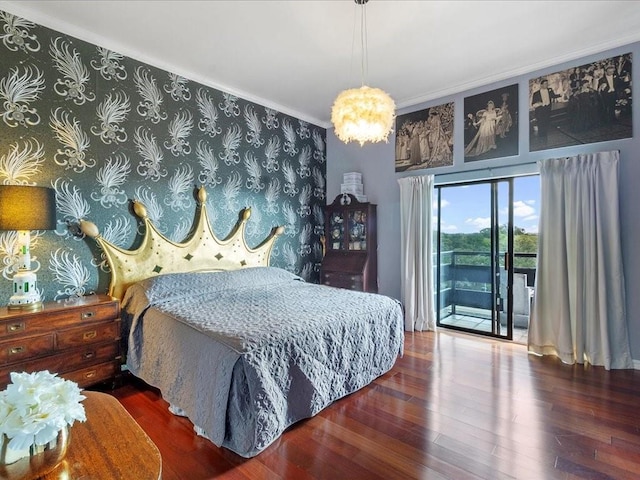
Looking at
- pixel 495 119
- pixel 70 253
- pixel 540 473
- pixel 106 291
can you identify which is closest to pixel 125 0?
pixel 70 253

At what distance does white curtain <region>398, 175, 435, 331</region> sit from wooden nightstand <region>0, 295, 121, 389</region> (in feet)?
10.5

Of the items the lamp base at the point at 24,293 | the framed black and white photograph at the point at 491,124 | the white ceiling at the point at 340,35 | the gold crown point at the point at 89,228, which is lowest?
the lamp base at the point at 24,293

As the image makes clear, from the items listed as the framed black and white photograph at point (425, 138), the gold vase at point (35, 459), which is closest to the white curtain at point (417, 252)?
the framed black and white photograph at point (425, 138)

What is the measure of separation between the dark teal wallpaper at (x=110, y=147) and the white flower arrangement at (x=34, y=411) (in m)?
Answer: 2.10

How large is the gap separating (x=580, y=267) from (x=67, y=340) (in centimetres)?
436

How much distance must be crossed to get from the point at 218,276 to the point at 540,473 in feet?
9.27

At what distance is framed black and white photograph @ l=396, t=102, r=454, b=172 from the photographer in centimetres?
395

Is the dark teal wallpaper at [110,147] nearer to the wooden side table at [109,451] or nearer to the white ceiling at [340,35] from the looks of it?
the white ceiling at [340,35]

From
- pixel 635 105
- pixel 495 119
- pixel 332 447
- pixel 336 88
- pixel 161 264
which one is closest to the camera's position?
pixel 332 447

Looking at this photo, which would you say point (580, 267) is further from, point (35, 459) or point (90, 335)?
point (90, 335)

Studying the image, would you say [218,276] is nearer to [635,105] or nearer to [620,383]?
[620,383]

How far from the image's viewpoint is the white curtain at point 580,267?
2.87 meters

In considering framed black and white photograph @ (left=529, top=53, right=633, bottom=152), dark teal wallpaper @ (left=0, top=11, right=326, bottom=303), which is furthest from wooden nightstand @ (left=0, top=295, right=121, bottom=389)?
framed black and white photograph @ (left=529, top=53, right=633, bottom=152)

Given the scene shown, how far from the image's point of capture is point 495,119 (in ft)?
11.8
